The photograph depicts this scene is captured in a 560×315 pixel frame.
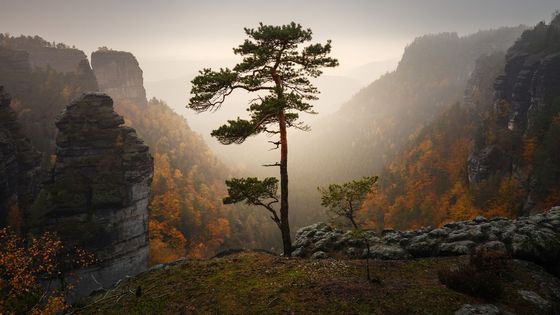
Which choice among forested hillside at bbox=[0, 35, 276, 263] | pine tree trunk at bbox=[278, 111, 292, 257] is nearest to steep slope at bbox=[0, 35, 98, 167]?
forested hillside at bbox=[0, 35, 276, 263]

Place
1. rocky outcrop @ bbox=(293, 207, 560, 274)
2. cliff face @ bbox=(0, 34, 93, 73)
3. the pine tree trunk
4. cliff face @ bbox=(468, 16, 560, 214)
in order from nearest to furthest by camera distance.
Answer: rocky outcrop @ bbox=(293, 207, 560, 274) < the pine tree trunk < cliff face @ bbox=(468, 16, 560, 214) < cliff face @ bbox=(0, 34, 93, 73)

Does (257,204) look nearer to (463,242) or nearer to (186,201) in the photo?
(463,242)

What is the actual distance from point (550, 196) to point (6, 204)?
79.6m

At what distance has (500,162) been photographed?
7581cm

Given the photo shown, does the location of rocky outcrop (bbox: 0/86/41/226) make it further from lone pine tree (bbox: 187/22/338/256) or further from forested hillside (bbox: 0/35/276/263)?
lone pine tree (bbox: 187/22/338/256)

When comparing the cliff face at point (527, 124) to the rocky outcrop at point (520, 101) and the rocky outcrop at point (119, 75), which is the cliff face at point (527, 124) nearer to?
the rocky outcrop at point (520, 101)

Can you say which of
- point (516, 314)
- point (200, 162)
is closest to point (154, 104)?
point (200, 162)

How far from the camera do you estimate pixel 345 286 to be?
1357cm

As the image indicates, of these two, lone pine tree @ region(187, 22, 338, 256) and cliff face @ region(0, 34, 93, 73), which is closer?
lone pine tree @ region(187, 22, 338, 256)

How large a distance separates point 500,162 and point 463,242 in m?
71.6

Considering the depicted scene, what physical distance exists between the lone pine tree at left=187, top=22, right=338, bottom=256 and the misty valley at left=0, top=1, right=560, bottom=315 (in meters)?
0.10

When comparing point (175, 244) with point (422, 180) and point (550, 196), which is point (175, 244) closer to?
point (550, 196)

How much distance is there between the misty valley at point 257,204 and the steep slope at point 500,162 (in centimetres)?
46

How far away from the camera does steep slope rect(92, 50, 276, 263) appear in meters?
69.8
